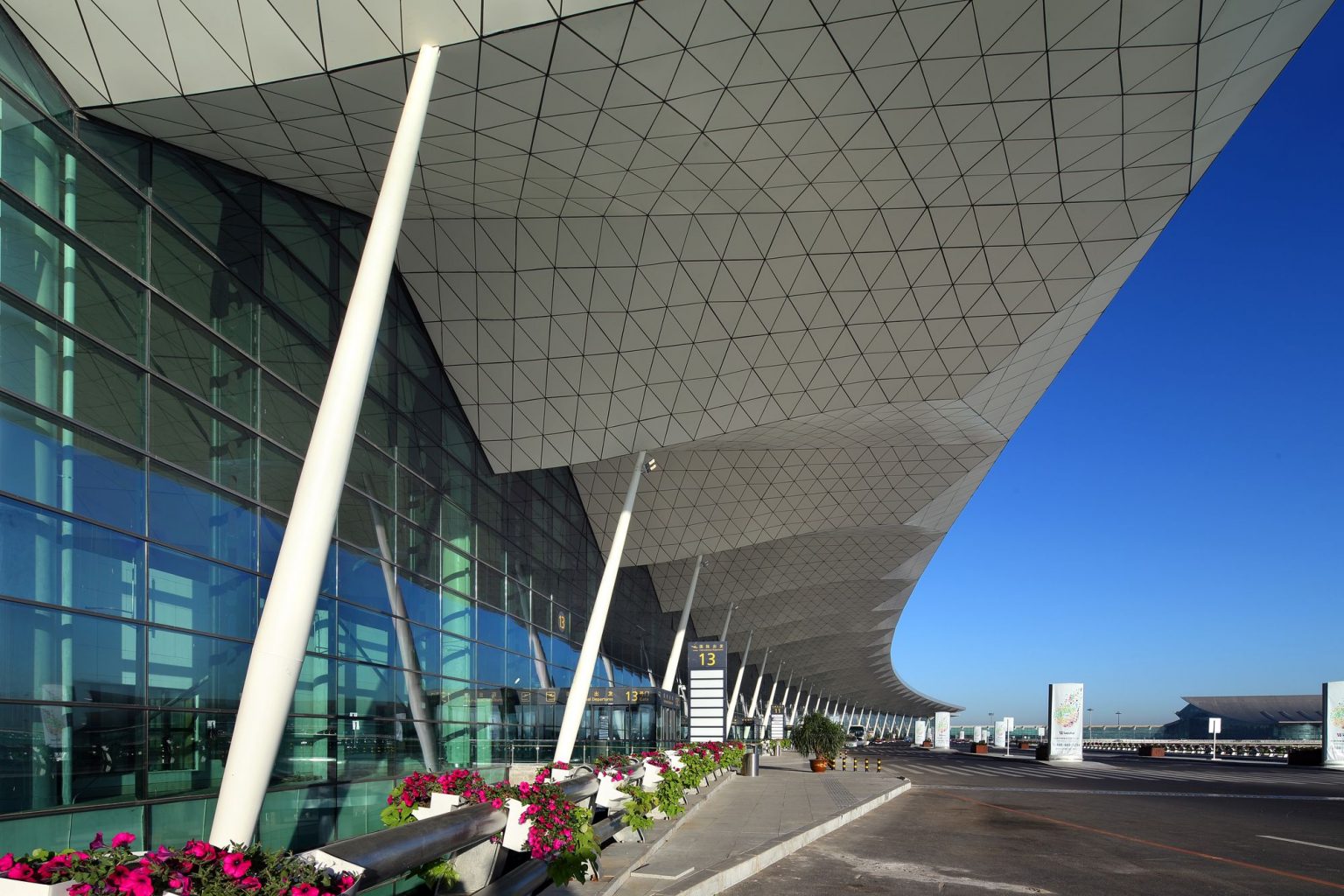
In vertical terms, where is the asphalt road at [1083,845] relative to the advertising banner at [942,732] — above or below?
above

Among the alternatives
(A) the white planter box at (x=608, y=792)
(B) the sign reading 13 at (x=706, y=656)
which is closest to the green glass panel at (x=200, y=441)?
(A) the white planter box at (x=608, y=792)

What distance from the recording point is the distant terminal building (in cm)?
16325

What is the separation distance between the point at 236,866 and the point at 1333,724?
2340 inches

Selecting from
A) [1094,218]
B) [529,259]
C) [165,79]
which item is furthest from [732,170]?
[165,79]

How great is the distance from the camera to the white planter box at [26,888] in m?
4.73

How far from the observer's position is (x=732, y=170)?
18562mm

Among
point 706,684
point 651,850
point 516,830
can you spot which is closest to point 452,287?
point 651,850

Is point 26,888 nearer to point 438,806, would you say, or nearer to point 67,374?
point 438,806

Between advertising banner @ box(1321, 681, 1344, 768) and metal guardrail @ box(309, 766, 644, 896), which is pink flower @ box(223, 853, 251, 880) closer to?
metal guardrail @ box(309, 766, 644, 896)

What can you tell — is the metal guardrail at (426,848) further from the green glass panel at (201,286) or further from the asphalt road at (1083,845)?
the green glass panel at (201,286)

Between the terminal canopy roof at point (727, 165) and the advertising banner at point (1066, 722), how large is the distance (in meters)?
28.7

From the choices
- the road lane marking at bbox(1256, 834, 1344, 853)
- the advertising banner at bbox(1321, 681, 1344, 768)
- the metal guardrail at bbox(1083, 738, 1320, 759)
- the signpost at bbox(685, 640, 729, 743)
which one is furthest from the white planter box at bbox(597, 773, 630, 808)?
the metal guardrail at bbox(1083, 738, 1320, 759)

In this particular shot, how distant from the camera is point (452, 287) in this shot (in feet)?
72.5

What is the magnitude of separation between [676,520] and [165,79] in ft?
95.8
